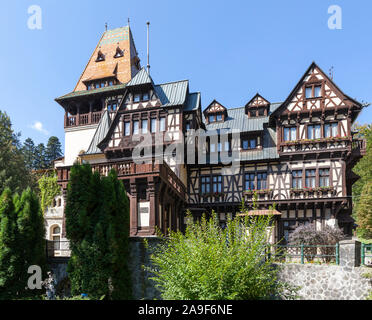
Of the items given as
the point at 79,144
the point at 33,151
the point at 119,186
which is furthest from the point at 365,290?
the point at 33,151

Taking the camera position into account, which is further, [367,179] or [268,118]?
[367,179]

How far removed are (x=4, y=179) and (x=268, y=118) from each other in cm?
2522

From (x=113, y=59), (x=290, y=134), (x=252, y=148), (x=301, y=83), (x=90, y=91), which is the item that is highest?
(x=113, y=59)

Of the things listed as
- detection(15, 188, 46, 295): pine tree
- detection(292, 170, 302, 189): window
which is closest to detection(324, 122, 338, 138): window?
detection(292, 170, 302, 189): window

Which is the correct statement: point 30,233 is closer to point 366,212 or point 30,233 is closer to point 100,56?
point 100,56

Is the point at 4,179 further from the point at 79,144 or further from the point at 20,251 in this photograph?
the point at 20,251

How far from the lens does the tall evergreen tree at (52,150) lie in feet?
220

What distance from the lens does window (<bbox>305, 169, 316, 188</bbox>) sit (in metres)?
23.7

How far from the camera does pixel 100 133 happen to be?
89.4 feet

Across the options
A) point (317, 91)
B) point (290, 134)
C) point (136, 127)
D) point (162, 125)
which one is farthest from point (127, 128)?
point (317, 91)

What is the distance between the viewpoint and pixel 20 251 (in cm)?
1566

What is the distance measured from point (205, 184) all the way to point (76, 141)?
38.1 feet

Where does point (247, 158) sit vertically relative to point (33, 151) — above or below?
below

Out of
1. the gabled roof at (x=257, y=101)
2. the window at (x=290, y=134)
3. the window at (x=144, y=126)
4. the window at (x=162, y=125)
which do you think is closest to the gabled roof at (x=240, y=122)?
the gabled roof at (x=257, y=101)
